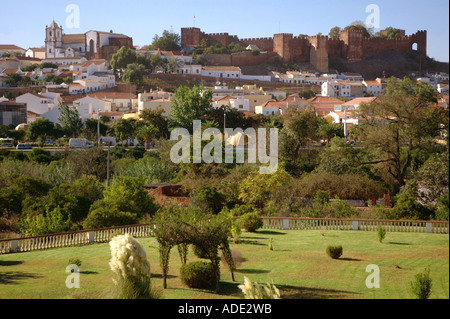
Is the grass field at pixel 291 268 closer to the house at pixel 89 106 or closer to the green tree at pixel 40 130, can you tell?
the green tree at pixel 40 130

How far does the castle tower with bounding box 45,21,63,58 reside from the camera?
211 ft

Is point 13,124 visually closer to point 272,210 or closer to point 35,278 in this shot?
point 272,210

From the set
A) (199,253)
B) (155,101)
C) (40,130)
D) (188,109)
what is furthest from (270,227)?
(155,101)

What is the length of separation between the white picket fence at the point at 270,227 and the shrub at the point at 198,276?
2.95 m

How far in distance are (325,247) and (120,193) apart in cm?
644

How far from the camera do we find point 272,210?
15781 mm

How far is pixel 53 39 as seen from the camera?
64.3 m

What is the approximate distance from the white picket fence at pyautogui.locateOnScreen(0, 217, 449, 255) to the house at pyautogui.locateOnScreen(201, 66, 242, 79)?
48.0 meters

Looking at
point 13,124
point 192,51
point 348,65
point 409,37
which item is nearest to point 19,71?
point 13,124

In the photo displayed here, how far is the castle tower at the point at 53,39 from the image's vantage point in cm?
6425

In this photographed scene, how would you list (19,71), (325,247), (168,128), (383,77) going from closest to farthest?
1. (325,247)
2. (168,128)
3. (19,71)
4. (383,77)

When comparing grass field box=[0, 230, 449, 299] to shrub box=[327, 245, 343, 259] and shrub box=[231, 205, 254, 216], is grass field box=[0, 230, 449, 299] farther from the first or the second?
shrub box=[231, 205, 254, 216]

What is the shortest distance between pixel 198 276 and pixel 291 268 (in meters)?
1.51

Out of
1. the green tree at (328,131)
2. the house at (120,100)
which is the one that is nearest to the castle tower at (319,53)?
the house at (120,100)
